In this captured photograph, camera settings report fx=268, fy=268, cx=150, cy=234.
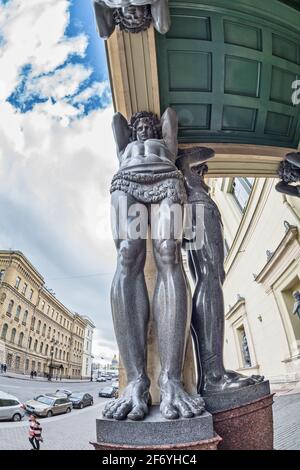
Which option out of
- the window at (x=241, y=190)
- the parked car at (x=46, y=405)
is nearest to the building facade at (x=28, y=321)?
the parked car at (x=46, y=405)

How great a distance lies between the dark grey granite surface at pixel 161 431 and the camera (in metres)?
0.79

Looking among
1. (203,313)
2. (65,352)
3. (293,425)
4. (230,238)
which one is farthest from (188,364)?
(65,352)

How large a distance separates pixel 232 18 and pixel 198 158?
908mm

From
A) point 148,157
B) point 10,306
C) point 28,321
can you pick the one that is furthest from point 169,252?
point 28,321

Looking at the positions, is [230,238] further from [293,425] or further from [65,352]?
[65,352]

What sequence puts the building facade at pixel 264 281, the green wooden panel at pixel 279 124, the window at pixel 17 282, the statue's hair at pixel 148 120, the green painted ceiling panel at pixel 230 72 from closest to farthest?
the statue's hair at pixel 148 120, the green painted ceiling panel at pixel 230 72, the green wooden panel at pixel 279 124, the building facade at pixel 264 281, the window at pixel 17 282

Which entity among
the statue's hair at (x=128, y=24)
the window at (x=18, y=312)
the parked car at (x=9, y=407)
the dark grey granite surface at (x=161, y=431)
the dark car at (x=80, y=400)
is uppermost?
the window at (x=18, y=312)

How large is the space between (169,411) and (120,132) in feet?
4.63

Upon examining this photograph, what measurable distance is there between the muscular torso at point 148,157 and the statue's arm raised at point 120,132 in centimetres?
10

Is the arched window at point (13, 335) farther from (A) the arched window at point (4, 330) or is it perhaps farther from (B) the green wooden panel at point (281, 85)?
(B) the green wooden panel at point (281, 85)

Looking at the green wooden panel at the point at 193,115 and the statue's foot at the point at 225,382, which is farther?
the green wooden panel at the point at 193,115

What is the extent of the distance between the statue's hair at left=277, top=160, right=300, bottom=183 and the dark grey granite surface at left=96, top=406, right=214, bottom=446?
7.05ft

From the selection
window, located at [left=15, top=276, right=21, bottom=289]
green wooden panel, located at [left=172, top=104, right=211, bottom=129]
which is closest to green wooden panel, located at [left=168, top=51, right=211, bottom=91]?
green wooden panel, located at [left=172, top=104, right=211, bottom=129]

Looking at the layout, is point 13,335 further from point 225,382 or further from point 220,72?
point 220,72
